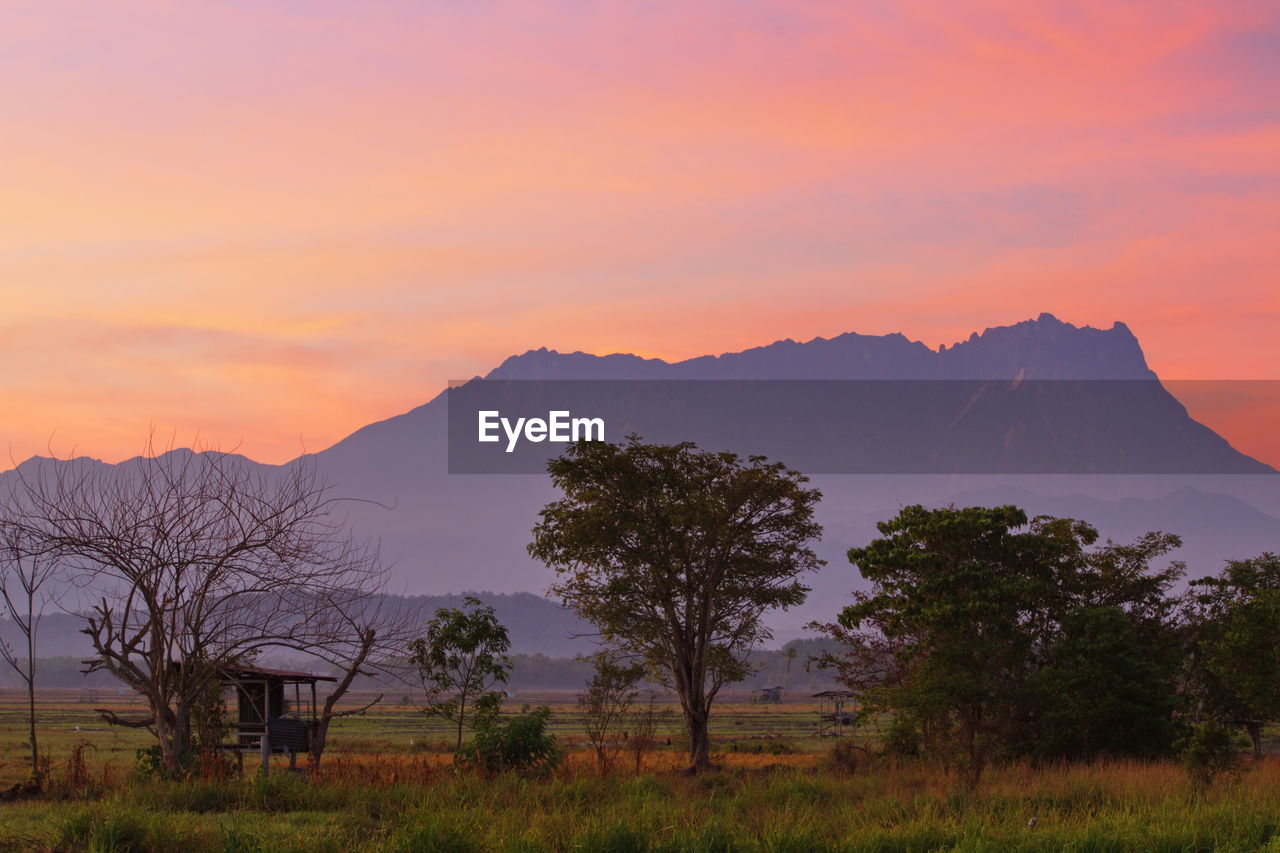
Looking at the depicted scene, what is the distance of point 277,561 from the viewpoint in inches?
939

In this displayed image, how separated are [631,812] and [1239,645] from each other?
63.8ft

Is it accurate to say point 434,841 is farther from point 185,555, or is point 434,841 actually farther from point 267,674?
point 267,674

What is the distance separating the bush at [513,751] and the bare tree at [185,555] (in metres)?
3.14

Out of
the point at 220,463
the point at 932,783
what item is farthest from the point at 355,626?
the point at 932,783

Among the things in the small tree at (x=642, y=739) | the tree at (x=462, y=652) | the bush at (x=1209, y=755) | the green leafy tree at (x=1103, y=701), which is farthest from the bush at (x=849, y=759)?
the tree at (x=462, y=652)

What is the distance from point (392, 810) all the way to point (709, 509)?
22828 mm

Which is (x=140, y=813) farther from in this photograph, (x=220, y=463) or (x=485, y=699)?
(x=485, y=699)

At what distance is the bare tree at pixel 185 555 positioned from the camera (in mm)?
22859

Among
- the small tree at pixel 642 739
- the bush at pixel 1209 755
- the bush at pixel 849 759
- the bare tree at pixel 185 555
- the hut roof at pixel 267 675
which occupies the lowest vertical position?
the bush at pixel 849 759

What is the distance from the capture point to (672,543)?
41.4m

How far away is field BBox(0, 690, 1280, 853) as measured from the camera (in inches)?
627

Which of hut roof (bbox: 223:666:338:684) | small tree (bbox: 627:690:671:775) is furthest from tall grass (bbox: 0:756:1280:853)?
hut roof (bbox: 223:666:338:684)

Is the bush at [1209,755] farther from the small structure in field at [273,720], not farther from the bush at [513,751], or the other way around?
the small structure in field at [273,720]

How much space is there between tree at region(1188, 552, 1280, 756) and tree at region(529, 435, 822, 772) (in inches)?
489
